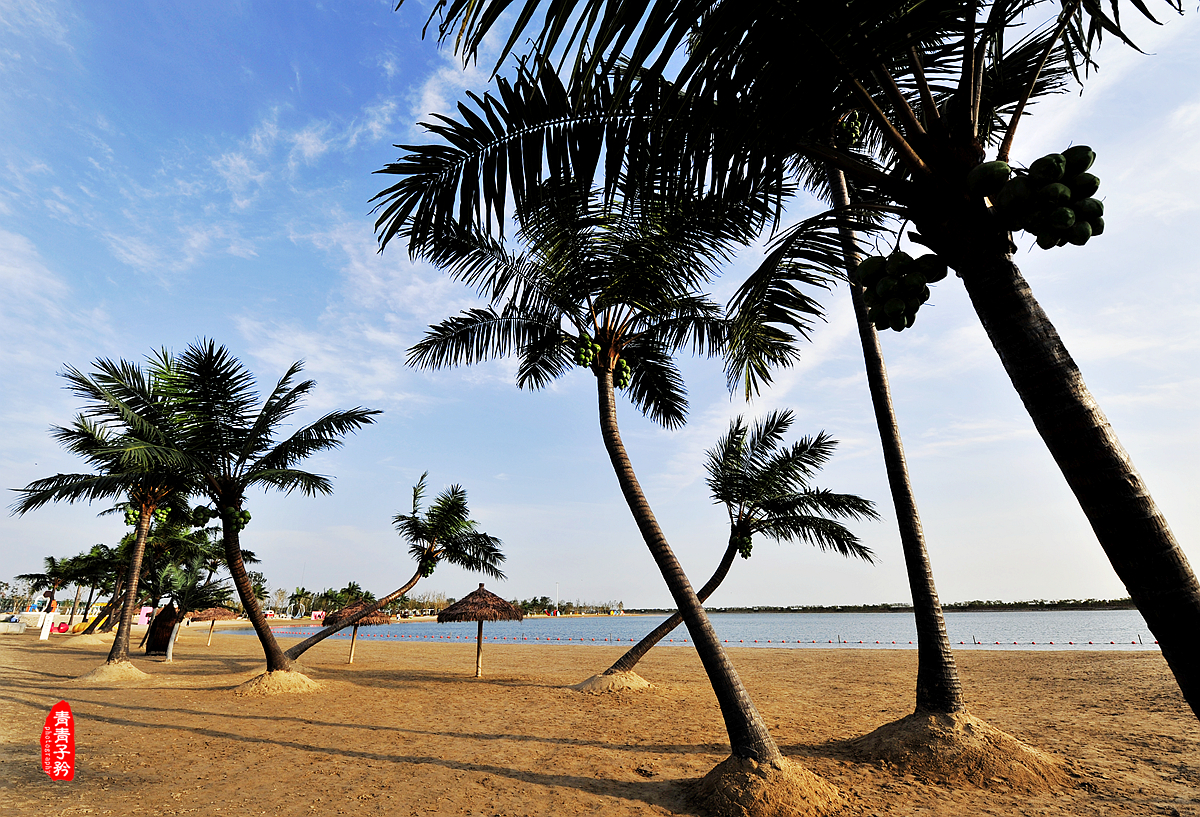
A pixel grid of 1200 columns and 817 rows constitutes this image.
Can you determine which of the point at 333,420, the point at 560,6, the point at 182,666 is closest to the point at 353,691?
the point at 333,420

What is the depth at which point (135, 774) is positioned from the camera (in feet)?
21.2

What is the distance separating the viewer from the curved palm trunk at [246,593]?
12578 millimetres

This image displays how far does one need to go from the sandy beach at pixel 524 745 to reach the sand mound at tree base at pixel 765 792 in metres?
0.27

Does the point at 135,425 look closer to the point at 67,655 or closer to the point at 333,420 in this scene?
the point at 333,420

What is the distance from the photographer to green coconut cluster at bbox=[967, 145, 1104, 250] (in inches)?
90.4

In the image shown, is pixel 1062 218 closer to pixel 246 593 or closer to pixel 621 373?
pixel 621 373

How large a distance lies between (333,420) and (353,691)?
19.7 ft

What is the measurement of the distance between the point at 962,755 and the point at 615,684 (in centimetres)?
745

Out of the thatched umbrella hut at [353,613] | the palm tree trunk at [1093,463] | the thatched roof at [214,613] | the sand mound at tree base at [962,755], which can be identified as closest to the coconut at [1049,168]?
the palm tree trunk at [1093,463]

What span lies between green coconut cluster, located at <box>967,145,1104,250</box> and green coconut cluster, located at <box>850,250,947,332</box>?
339mm

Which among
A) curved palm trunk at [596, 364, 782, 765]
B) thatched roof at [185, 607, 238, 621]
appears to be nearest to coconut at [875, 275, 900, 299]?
curved palm trunk at [596, 364, 782, 765]

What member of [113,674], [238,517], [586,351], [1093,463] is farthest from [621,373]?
[113,674]

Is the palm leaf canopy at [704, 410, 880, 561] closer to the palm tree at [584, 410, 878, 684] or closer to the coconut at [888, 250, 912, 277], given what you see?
the palm tree at [584, 410, 878, 684]

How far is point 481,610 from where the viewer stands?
1783 centimetres
